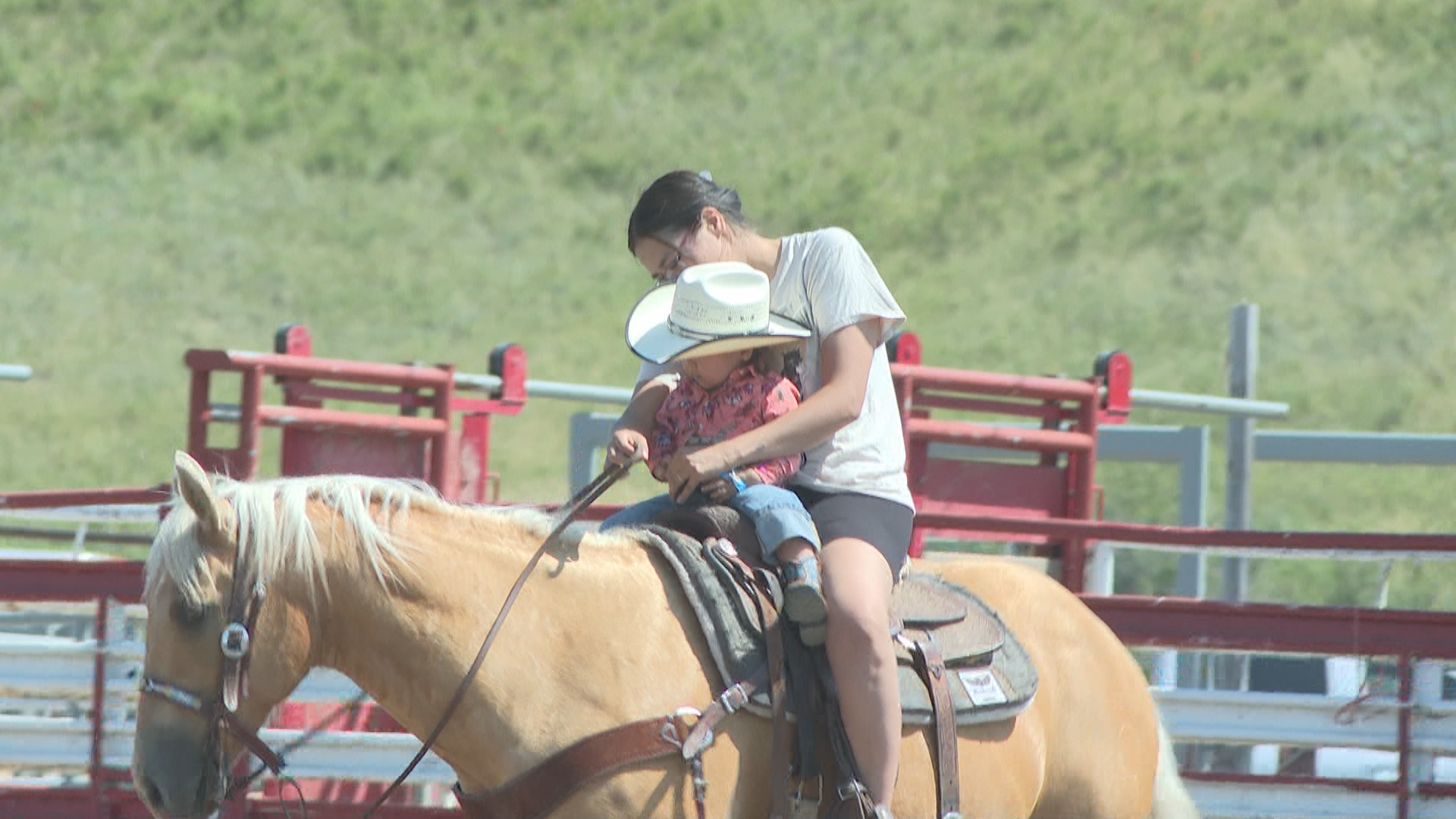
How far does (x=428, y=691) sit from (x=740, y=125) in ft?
96.3

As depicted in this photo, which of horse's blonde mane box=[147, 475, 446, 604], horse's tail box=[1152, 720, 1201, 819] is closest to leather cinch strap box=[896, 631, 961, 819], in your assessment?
horse's tail box=[1152, 720, 1201, 819]

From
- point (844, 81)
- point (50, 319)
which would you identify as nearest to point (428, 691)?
point (50, 319)

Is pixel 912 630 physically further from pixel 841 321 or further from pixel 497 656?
pixel 497 656

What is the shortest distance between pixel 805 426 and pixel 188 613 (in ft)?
4.37

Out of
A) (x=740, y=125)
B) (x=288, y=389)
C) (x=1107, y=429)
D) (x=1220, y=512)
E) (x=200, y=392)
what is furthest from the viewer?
(x=740, y=125)

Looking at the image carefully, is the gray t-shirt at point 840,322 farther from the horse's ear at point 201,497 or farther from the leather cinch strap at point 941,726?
the horse's ear at point 201,497

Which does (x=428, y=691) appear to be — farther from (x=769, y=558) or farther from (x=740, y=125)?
(x=740, y=125)

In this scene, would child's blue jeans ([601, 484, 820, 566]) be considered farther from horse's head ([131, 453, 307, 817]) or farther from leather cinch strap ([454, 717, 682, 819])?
horse's head ([131, 453, 307, 817])

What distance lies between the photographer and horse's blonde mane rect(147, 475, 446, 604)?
3455 millimetres

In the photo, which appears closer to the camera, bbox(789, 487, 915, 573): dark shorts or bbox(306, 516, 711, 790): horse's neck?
bbox(306, 516, 711, 790): horse's neck

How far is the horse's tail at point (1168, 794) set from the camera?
15.4ft

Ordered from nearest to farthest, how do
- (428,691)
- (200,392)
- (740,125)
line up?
1. (428,691)
2. (200,392)
3. (740,125)

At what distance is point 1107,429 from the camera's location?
8117 millimetres

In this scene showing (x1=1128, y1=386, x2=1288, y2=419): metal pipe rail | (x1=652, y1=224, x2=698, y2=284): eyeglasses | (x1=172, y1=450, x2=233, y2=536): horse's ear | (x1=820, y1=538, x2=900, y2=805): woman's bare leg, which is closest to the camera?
(x1=172, y1=450, x2=233, y2=536): horse's ear
